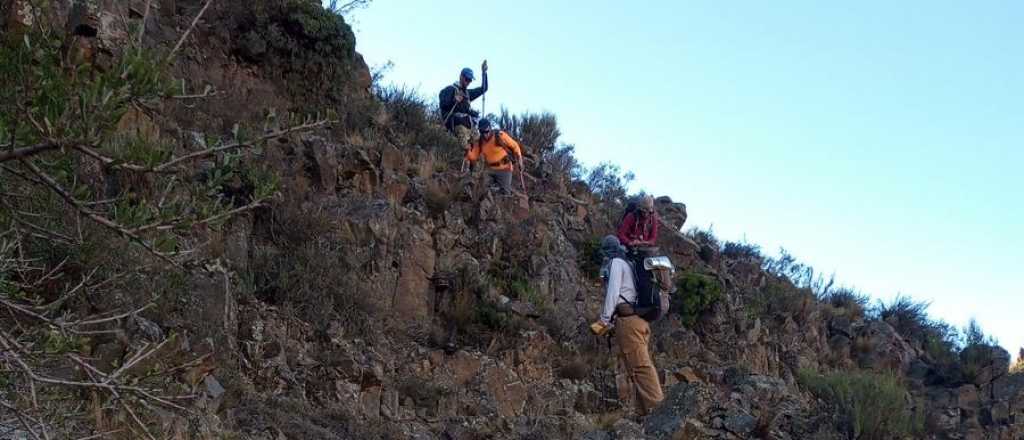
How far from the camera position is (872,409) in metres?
10.8

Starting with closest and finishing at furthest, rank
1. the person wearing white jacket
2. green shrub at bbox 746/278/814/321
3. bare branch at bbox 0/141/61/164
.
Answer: bare branch at bbox 0/141/61/164 < the person wearing white jacket < green shrub at bbox 746/278/814/321

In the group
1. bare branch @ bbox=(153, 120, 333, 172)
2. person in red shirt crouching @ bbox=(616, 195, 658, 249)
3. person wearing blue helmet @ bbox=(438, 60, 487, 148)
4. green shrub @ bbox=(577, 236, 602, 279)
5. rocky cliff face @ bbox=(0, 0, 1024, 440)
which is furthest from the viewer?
person wearing blue helmet @ bbox=(438, 60, 487, 148)

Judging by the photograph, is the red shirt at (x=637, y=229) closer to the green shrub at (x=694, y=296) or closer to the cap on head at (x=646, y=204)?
the cap on head at (x=646, y=204)

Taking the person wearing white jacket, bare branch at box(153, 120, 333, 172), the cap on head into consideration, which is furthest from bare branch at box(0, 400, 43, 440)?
the cap on head

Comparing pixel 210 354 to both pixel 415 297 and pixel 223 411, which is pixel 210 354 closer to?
pixel 223 411

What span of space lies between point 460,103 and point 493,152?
8.54 ft

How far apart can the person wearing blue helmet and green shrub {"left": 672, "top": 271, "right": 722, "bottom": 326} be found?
4.60 meters

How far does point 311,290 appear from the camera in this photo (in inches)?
404

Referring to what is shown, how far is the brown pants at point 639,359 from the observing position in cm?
970

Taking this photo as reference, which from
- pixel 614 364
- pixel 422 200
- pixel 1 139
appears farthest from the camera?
pixel 422 200

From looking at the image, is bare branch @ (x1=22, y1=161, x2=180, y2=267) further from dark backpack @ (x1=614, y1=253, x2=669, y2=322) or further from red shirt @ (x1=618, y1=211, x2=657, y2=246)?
red shirt @ (x1=618, y1=211, x2=657, y2=246)

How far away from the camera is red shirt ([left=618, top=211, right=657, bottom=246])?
10406 millimetres

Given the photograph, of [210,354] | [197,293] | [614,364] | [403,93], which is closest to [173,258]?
[210,354]

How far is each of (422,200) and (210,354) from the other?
5.01 metres
